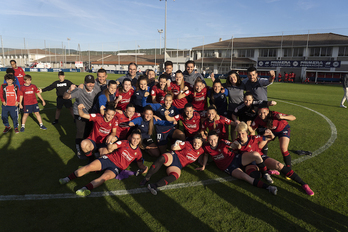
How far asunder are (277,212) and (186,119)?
2.87 m

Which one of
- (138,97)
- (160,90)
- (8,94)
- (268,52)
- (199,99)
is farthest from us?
(268,52)

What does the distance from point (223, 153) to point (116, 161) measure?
7.56 feet

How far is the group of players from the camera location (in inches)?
173

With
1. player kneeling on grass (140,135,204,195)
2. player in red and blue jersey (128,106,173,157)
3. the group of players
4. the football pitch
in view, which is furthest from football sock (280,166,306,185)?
player in red and blue jersey (128,106,173,157)

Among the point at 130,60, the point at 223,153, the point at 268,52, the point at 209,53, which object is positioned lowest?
the point at 223,153

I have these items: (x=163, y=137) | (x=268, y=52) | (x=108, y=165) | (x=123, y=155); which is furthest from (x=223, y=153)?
(x=268, y=52)

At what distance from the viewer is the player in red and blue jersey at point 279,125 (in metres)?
4.77

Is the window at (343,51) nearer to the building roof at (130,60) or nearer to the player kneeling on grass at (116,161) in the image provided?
the building roof at (130,60)

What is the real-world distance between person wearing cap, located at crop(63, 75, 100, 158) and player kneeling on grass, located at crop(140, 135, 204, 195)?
2.39 metres

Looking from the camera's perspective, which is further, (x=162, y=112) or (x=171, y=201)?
(x=162, y=112)

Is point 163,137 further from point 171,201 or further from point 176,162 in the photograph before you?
point 171,201

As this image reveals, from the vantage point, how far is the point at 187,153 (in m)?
4.64

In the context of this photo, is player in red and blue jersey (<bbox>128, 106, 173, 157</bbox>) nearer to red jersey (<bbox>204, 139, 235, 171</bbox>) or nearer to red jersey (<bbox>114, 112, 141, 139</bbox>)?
red jersey (<bbox>114, 112, 141, 139</bbox>)

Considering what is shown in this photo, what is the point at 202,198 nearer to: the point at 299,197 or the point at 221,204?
the point at 221,204
